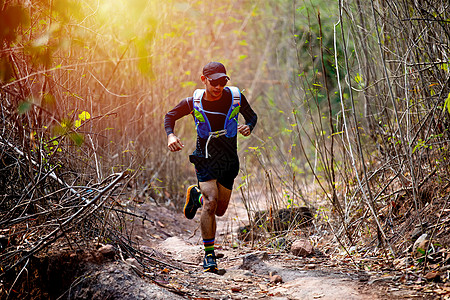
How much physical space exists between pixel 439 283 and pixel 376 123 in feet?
6.83

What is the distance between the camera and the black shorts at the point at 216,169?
4469 millimetres

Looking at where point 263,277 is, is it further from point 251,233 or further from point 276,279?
point 251,233

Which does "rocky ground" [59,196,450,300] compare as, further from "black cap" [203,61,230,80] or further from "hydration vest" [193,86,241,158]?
"black cap" [203,61,230,80]

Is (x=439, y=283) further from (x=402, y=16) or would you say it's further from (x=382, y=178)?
(x=402, y=16)

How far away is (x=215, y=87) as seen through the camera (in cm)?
440

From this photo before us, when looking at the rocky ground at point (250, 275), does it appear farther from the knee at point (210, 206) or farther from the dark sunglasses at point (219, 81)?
the dark sunglasses at point (219, 81)

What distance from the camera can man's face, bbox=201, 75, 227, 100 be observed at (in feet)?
14.3

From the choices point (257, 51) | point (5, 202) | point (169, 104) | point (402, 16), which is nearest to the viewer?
point (5, 202)

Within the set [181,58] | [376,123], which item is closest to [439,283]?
[376,123]

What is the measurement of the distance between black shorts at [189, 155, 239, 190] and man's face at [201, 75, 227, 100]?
595 millimetres

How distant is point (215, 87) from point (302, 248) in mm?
1864

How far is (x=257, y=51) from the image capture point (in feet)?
52.3

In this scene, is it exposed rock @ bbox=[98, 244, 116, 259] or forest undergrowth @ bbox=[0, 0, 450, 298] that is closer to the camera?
forest undergrowth @ bbox=[0, 0, 450, 298]

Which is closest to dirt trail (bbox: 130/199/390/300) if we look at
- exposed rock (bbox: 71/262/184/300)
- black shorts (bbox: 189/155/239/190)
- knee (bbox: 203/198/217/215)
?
exposed rock (bbox: 71/262/184/300)
